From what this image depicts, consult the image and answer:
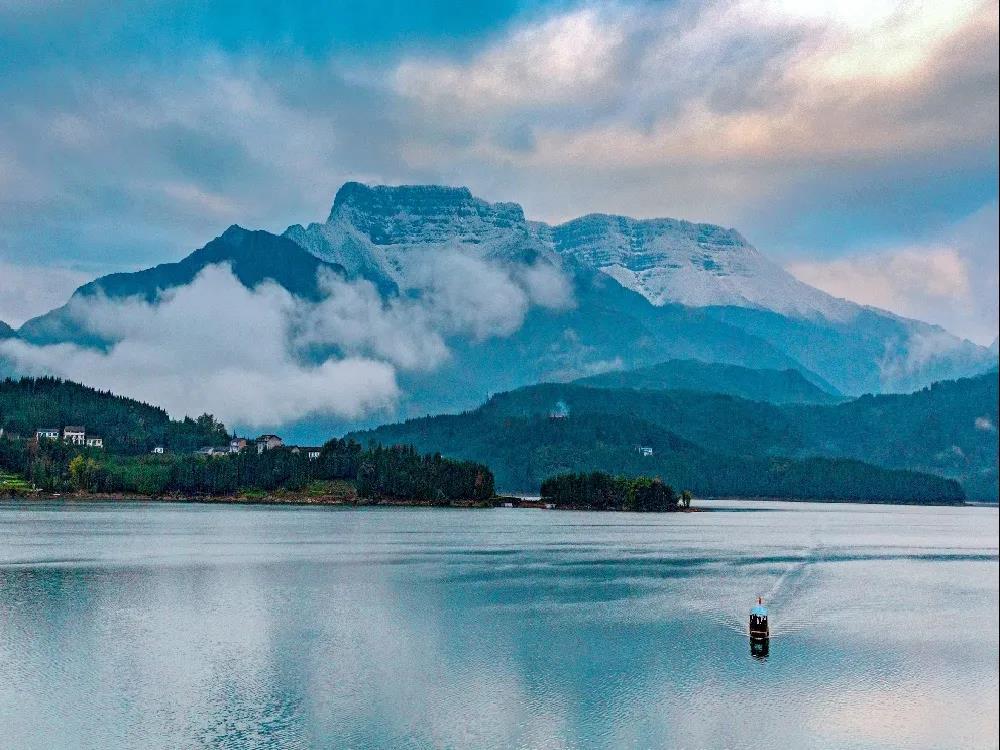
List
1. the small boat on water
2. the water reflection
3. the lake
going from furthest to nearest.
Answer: the small boat on water
the water reflection
the lake

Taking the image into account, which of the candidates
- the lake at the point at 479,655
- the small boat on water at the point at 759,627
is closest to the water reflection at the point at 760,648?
the small boat on water at the point at 759,627

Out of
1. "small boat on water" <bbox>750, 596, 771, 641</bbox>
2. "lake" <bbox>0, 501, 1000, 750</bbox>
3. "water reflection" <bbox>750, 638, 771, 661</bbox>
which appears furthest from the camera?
"small boat on water" <bbox>750, 596, 771, 641</bbox>

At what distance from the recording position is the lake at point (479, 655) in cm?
6247

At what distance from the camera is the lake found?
62469 millimetres

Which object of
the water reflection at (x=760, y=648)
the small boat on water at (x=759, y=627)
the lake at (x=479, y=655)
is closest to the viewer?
the lake at (x=479, y=655)

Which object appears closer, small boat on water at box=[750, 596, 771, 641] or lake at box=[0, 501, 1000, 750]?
lake at box=[0, 501, 1000, 750]

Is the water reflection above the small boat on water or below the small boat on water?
below

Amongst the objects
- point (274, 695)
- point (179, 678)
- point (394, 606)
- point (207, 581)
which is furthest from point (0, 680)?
point (207, 581)

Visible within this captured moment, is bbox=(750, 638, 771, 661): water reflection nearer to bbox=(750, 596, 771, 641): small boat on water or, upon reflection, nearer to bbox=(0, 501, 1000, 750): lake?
bbox=(750, 596, 771, 641): small boat on water

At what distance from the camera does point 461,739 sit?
59.9m

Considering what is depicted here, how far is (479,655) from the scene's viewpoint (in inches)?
3216

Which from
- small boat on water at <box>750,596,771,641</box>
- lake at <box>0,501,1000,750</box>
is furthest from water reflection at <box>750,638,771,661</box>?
lake at <box>0,501,1000,750</box>

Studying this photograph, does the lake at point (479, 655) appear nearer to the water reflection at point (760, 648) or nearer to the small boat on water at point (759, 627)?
the water reflection at point (760, 648)

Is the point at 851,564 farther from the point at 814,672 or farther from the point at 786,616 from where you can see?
the point at 814,672
